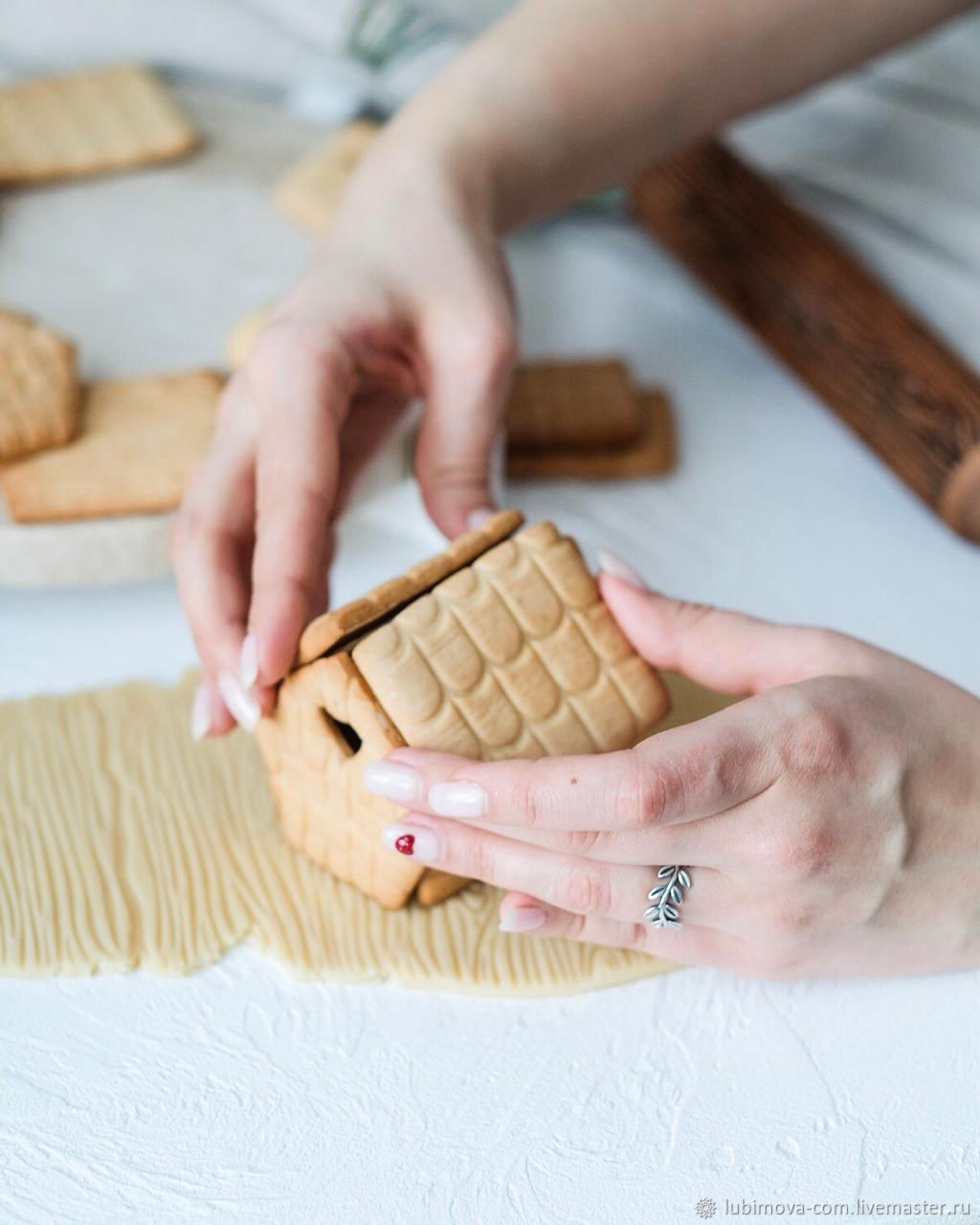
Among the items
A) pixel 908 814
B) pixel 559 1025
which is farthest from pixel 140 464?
pixel 908 814

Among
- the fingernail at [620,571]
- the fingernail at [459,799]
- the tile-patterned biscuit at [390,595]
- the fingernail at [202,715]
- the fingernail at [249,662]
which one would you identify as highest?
the tile-patterned biscuit at [390,595]

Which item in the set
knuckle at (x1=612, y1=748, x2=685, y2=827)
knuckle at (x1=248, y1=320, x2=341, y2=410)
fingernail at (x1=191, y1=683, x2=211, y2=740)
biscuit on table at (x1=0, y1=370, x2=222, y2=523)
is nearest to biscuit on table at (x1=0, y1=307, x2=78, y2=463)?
biscuit on table at (x1=0, y1=370, x2=222, y2=523)

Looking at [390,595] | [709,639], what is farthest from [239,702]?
[709,639]

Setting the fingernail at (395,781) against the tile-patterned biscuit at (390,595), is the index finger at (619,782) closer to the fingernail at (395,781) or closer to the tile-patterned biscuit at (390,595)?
the fingernail at (395,781)

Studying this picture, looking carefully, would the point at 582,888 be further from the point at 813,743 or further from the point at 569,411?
the point at 569,411

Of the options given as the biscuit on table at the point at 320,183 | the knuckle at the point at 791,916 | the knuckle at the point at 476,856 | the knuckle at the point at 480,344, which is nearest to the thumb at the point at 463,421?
the knuckle at the point at 480,344

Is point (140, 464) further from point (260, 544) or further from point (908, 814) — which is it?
point (908, 814)
